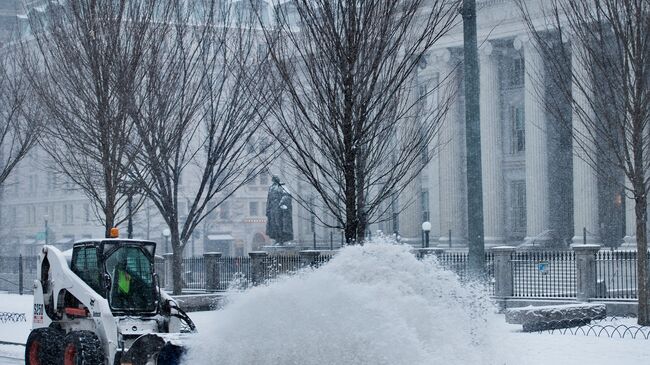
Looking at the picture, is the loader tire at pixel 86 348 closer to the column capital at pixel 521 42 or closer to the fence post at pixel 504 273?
the fence post at pixel 504 273

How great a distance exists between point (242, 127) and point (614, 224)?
28.5 meters

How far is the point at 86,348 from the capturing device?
47.3ft

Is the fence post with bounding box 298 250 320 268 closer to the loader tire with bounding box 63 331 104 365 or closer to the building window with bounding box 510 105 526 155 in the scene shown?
the loader tire with bounding box 63 331 104 365

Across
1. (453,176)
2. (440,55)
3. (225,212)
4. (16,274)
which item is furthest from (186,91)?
(225,212)

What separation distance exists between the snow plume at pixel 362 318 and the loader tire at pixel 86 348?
9.32 feet

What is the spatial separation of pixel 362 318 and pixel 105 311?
5.38 m

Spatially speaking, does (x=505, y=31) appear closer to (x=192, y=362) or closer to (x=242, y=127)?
(x=242, y=127)

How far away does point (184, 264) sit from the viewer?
3981 centimetres

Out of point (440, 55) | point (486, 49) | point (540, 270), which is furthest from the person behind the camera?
point (440, 55)

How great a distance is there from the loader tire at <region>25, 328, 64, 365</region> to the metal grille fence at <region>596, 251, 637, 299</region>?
16.8 metres

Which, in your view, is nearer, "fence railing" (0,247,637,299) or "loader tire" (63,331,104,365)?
"loader tire" (63,331,104,365)

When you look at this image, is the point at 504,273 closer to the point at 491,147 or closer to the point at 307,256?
the point at 307,256

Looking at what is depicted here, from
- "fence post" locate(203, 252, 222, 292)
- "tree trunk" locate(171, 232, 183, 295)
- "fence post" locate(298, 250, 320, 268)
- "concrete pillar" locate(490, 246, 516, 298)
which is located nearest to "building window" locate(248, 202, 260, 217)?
"fence post" locate(203, 252, 222, 292)

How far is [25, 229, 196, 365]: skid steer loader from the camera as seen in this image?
1429 centimetres
